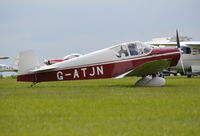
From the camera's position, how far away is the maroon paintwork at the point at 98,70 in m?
16.5

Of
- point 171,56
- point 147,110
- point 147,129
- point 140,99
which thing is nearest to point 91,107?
point 147,110

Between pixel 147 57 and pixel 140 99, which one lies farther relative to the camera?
pixel 147 57

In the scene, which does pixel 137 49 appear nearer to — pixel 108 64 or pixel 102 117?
pixel 108 64

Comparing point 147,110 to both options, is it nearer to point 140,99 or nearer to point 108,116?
point 108,116

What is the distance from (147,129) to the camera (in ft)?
21.8

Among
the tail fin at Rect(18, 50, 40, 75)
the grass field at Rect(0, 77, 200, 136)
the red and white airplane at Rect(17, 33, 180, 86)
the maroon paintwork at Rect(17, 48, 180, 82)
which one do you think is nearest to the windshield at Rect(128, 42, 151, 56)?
the red and white airplane at Rect(17, 33, 180, 86)

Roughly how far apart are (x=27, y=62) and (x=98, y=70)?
→ 111 inches

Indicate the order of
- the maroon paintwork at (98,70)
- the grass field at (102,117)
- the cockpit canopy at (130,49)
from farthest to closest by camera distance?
1. the cockpit canopy at (130,49)
2. the maroon paintwork at (98,70)
3. the grass field at (102,117)

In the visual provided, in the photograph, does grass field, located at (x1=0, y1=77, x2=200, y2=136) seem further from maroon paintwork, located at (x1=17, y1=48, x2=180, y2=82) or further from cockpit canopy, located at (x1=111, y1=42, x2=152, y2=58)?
cockpit canopy, located at (x1=111, y1=42, x2=152, y2=58)

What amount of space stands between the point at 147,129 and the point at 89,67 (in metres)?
9.90

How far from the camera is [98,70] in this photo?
54.3 ft

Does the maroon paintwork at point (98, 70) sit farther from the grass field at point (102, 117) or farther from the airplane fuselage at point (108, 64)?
the grass field at point (102, 117)

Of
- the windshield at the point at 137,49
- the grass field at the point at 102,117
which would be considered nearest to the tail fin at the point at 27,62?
the windshield at the point at 137,49

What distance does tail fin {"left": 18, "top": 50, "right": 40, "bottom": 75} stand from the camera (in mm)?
16734
